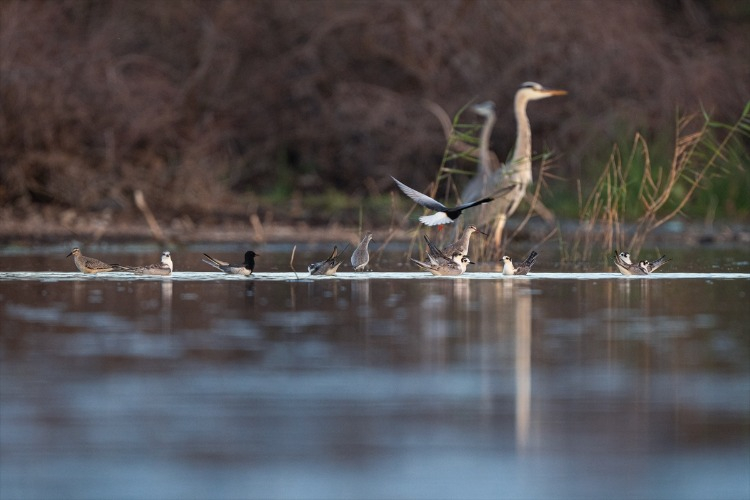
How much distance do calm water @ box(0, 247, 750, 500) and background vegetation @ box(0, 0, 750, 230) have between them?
29.3 feet

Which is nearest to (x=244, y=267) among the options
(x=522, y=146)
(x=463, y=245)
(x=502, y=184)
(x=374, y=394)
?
(x=463, y=245)

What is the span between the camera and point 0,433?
5359 millimetres

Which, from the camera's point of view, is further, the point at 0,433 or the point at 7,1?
the point at 7,1

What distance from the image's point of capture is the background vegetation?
1948 cm

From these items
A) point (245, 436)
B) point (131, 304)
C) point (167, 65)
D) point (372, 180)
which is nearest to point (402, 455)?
point (245, 436)

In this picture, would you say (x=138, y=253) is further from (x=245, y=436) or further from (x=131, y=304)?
(x=245, y=436)

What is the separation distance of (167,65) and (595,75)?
6.44 m

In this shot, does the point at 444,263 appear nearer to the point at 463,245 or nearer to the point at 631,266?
the point at 463,245

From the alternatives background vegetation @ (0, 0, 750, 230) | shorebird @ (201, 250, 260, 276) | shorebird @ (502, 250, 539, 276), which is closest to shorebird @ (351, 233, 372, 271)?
shorebird @ (201, 250, 260, 276)

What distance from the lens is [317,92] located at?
24.1 meters

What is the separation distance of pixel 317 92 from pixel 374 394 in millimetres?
18229

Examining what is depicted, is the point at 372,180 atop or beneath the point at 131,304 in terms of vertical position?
atop

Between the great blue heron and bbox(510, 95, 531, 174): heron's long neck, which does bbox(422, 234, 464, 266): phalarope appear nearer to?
the great blue heron

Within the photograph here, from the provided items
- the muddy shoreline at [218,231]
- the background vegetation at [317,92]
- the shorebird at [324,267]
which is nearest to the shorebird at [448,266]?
the shorebird at [324,267]
